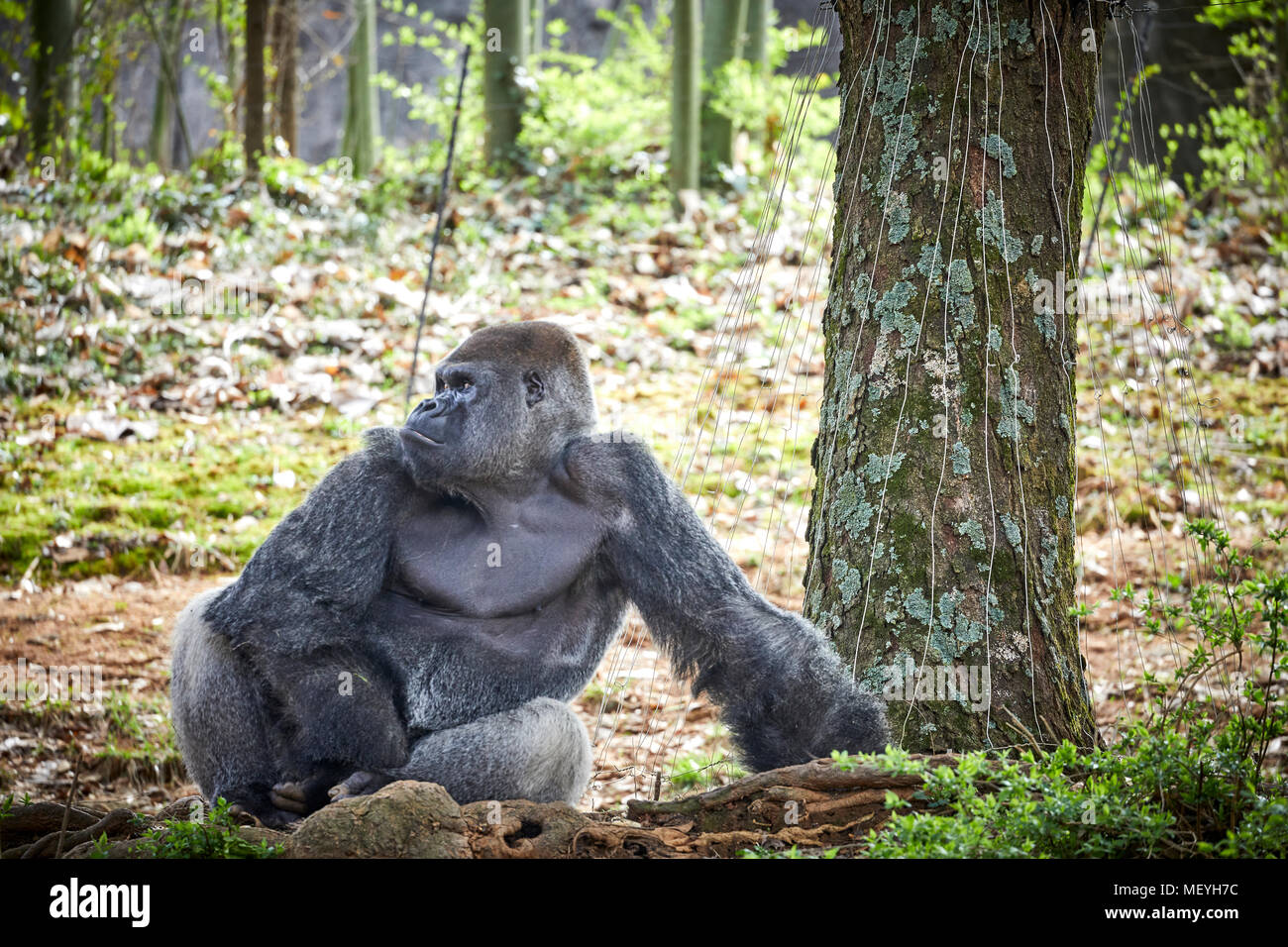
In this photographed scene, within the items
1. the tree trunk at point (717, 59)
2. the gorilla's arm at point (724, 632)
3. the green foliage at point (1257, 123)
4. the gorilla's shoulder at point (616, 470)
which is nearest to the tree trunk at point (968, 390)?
the gorilla's arm at point (724, 632)

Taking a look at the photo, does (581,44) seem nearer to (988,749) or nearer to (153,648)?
(153,648)

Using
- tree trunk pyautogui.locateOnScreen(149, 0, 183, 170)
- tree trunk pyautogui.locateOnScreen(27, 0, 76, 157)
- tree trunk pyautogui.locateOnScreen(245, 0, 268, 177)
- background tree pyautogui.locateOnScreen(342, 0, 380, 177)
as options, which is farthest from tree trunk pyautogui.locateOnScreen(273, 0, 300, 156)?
tree trunk pyautogui.locateOnScreen(27, 0, 76, 157)

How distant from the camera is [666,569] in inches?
130

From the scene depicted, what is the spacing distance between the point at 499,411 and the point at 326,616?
31.3 inches

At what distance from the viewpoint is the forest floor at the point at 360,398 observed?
4.96 meters

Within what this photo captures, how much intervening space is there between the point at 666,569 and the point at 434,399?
863mm

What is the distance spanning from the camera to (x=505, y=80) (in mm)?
11391

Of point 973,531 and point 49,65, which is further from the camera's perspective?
point 49,65

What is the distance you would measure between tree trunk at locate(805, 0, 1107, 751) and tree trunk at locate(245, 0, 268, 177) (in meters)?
8.39

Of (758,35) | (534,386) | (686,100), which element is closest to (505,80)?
(686,100)

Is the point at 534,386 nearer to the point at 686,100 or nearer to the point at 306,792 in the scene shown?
the point at 306,792

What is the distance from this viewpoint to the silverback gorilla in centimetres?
315

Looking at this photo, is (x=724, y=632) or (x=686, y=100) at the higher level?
(x=686, y=100)
